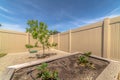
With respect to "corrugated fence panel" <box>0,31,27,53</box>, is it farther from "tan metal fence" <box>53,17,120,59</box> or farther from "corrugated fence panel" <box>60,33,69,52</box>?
"tan metal fence" <box>53,17,120,59</box>

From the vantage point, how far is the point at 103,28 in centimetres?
499

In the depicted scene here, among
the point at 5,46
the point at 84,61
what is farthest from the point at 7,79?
the point at 5,46

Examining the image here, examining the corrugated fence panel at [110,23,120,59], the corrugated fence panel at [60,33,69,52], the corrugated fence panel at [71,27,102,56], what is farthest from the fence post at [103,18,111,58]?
the corrugated fence panel at [60,33,69,52]

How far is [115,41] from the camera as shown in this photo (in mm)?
4332

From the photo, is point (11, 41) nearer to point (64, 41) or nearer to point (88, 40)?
point (64, 41)

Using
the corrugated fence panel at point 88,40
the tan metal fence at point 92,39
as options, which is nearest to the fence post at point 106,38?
the tan metal fence at point 92,39

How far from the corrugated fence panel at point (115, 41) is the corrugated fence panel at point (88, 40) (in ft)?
2.67

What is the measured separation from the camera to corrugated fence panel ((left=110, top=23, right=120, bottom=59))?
4195mm

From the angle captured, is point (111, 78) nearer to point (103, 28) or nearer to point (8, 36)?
point (103, 28)

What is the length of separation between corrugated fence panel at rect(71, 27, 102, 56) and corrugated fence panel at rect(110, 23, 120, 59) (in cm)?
81

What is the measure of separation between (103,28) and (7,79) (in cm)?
589

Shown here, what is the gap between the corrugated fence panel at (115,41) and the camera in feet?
13.8

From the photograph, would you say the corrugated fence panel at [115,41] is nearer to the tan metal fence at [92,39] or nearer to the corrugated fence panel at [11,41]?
the tan metal fence at [92,39]

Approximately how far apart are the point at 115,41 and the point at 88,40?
205cm
